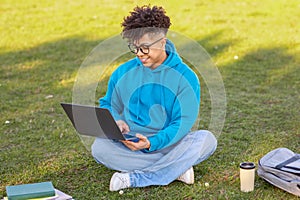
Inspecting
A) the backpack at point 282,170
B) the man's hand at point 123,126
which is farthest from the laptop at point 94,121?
the backpack at point 282,170

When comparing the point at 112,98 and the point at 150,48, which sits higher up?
the point at 150,48

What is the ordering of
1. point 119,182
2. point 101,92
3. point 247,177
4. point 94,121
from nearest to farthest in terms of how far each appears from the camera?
point 94,121
point 247,177
point 119,182
point 101,92

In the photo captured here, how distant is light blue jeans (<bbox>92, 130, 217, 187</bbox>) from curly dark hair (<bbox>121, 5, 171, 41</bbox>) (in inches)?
26.3

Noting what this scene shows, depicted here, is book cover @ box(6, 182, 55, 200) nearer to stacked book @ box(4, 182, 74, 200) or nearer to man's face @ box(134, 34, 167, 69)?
stacked book @ box(4, 182, 74, 200)

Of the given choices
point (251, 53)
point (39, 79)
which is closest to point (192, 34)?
point (251, 53)

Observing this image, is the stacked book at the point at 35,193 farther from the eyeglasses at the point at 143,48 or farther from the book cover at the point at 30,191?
the eyeglasses at the point at 143,48

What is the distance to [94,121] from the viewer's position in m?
3.12

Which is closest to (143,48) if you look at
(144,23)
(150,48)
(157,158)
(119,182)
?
(150,48)

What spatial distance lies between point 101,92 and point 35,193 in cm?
265

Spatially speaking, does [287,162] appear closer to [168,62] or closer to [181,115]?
[181,115]

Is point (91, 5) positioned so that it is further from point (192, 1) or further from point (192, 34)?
point (192, 34)

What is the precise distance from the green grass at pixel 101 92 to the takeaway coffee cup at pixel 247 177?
5cm

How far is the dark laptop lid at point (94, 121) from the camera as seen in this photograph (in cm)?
303

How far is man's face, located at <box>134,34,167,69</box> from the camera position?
326 centimetres
